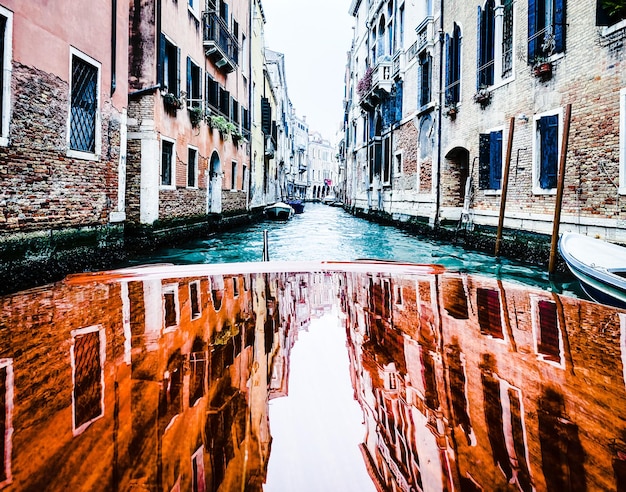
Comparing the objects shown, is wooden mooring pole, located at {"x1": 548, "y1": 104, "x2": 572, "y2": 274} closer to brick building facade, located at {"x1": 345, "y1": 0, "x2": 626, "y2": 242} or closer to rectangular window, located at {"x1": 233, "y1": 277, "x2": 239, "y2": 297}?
brick building facade, located at {"x1": 345, "y1": 0, "x2": 626, "y2": 242}

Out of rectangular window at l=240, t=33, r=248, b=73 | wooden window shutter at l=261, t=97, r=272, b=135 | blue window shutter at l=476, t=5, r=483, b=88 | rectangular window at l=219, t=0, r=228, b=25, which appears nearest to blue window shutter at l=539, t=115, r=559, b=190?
blue window shutter at l=476, t=5, r=483, b=88

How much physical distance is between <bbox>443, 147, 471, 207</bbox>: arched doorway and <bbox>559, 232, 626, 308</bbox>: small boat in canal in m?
6.27

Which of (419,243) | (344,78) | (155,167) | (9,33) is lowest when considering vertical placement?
(419,243)

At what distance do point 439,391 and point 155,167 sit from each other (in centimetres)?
872

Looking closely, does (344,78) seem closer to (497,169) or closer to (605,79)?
(497,169)

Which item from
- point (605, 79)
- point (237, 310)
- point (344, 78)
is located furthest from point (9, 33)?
point (344, 78)

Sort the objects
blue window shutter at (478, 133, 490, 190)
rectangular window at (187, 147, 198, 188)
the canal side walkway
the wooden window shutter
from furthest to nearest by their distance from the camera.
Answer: the wooden window shutter
rectangular window at (187, 147, 198, 188)
blue window shutter at (478, 133, 490, 190)
the canal side walkway

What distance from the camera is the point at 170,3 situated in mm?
9516

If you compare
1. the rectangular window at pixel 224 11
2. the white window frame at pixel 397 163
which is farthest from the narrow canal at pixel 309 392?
the white window frame at pixel 397 163

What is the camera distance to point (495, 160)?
9633 mm

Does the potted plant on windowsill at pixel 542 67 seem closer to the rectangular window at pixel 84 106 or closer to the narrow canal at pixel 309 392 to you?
the rectangular window at pixel 84 106

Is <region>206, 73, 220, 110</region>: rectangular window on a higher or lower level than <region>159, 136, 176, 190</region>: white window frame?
higher

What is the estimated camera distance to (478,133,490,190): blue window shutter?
1002cm

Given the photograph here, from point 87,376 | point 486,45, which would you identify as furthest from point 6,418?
point 486,45
